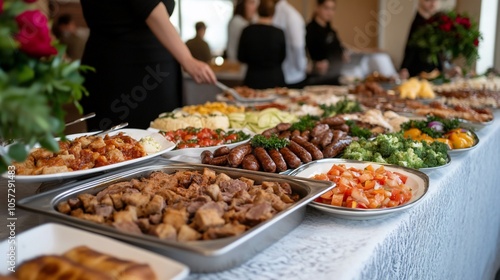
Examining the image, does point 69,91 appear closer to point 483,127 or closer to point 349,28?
point 483,127

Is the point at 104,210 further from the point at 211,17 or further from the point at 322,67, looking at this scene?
the point at 211,17

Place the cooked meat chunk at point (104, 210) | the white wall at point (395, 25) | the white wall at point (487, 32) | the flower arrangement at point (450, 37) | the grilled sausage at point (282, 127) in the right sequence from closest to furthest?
the cooked meat chunk at point (104, 210) < the grilled sausage at point (282, 127) < the flower arrangement at point (450, 37) < the white wall at point (487, 32) < the white wall at point (395, 25)

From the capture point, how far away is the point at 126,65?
2275 mm

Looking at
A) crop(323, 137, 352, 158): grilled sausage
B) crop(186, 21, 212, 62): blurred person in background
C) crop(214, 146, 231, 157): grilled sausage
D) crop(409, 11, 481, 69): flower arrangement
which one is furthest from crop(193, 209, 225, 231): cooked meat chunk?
crop(186, 21, 212, 62): blurred person in background

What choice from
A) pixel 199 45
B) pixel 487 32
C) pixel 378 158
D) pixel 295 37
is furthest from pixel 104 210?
pixel 487 32

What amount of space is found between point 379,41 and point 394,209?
6.74 m

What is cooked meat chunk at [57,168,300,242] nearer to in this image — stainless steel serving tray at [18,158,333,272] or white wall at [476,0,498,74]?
stainless steel serving tray at [18,158,333,272]

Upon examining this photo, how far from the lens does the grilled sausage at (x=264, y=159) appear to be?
4.42ft

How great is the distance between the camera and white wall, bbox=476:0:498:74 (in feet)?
18.4

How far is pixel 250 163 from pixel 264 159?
0.04 meters

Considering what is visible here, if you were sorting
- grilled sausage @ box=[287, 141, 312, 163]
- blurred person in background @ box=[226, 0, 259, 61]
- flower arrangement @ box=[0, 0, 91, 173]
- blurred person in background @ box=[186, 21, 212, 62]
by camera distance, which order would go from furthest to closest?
blurred person in background @ box=[186, 21, 212, 62] < blurred person in background @ box=[226, 0, 259, 61] < grilled sausage @ box=[287, 141, 312, 163] < flower arrangement @ box=[0, 0, 91, 173]

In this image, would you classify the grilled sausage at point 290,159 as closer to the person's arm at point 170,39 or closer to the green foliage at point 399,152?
the green foliage at point 399,152

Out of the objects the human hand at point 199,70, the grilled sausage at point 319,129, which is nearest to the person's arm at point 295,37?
the human hand at point 199,70

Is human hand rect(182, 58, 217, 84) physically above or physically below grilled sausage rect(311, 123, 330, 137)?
above
